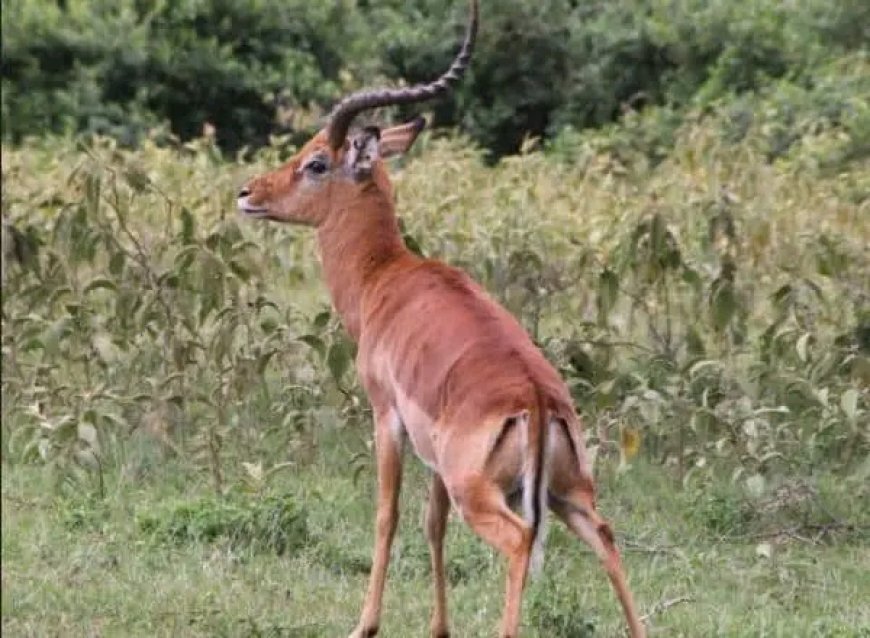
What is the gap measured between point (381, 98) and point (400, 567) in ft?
4.19

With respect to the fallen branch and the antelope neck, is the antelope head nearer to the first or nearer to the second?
the antelope neck

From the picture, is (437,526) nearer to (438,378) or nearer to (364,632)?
(364,632)

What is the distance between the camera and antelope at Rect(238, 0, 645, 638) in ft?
13.4

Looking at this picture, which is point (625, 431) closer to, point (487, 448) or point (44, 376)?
point (487, 448)

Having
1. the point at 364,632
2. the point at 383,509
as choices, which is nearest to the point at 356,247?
the point at 383,509

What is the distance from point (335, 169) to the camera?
17.6ft

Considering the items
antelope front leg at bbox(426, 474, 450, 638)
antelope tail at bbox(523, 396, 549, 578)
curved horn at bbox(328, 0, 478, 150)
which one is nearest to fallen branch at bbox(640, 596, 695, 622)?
antelope front leg at bbox(426, 474, 450, 638)

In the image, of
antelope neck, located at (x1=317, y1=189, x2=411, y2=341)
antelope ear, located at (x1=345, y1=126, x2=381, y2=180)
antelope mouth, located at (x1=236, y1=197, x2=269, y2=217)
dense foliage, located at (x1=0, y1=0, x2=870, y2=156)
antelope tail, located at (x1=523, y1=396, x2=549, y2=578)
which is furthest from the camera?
dense foliage, located at (x1=0, y1=0, x2=870, y2=156)

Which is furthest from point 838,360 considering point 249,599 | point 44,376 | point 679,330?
point 44,376

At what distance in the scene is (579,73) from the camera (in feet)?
46.7

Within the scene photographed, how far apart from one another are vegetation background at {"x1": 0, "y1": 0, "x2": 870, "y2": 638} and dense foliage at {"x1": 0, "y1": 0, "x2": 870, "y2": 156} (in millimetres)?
3179

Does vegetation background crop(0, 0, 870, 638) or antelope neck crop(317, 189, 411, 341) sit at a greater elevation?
antelope neck crop(317, 189, 411, 341)

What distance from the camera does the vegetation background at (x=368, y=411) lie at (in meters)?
5.11

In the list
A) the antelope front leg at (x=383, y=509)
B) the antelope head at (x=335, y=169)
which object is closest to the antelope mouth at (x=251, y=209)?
the antelope head at (x=335, y=169)
